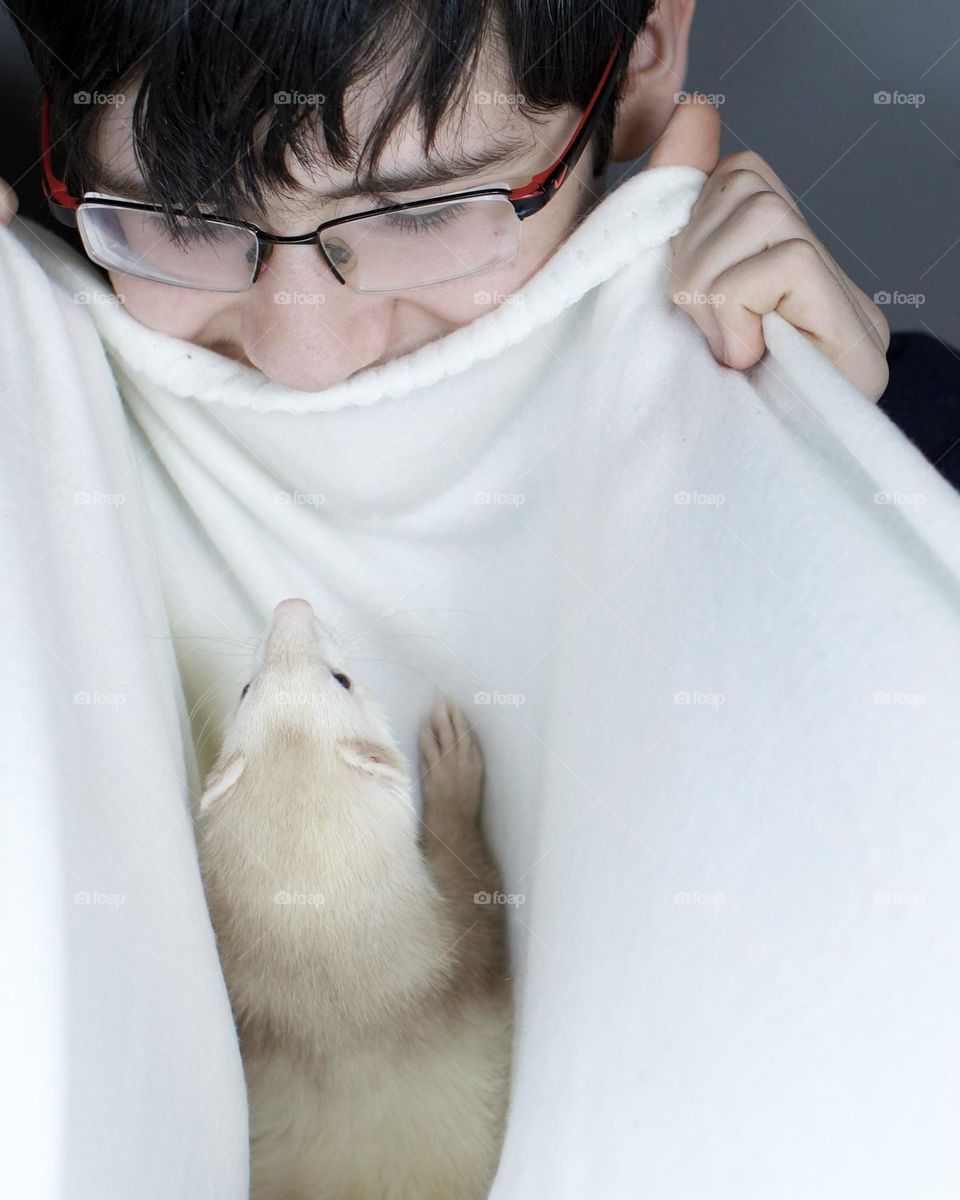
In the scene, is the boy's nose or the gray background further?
the gray background

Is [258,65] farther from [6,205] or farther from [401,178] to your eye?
[6,205]

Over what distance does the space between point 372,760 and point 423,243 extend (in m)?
0.47

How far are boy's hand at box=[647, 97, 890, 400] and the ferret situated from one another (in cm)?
44

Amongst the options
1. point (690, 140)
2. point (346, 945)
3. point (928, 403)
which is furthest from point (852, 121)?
point (346, 945)

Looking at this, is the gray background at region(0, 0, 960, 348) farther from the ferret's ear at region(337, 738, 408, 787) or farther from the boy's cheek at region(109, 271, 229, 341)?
the ferret's ear at region(337, 738, 408, 787)

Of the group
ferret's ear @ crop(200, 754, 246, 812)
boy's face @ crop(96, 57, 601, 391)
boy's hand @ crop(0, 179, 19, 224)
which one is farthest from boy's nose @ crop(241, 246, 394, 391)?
ferret's ear @ crop(200, 754, 246, 812)

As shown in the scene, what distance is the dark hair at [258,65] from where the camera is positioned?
22.5 inches

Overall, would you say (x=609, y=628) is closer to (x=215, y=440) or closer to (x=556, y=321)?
(x=556, y=321)

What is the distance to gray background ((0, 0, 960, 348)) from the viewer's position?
1079mm

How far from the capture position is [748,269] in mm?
674

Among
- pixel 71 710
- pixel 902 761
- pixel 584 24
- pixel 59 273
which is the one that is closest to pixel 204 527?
pixel 59 273

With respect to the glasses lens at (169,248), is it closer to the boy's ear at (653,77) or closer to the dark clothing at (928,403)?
the boy's ear at (653,77)

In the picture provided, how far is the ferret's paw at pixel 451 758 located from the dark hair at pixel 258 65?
0.50m

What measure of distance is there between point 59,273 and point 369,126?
0.36m
